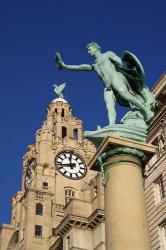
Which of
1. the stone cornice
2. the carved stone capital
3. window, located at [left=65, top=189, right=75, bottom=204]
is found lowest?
the carved stone capital

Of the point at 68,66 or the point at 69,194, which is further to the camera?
the point at 69,194

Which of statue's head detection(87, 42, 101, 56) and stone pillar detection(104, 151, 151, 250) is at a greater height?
statue's head detection(87, 42, 101, 56)

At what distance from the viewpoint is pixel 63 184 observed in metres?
95.4

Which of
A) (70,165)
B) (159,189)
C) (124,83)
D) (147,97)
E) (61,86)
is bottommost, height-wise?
(147,97)

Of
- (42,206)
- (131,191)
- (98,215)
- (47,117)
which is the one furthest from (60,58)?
(47,117)

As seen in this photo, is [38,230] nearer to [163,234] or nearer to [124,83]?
[163,234]

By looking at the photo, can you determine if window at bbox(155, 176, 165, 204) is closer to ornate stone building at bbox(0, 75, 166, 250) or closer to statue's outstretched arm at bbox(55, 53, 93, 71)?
ornate stone building at bbox(0, 75, 166, 250)

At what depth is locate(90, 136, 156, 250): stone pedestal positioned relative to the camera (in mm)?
13156

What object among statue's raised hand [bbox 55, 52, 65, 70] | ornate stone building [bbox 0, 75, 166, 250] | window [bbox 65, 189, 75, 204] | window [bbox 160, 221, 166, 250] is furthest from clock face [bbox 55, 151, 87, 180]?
statue's raised hand [bbox 55, 52, 65, 70]

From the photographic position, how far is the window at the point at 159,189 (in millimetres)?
36122

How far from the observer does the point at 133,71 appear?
53.2ft

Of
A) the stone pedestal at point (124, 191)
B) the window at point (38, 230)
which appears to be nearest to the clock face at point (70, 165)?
the window at point (38, 230)

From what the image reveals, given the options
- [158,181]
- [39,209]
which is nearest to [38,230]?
[39,209]

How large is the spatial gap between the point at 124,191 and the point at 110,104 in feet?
10.3
